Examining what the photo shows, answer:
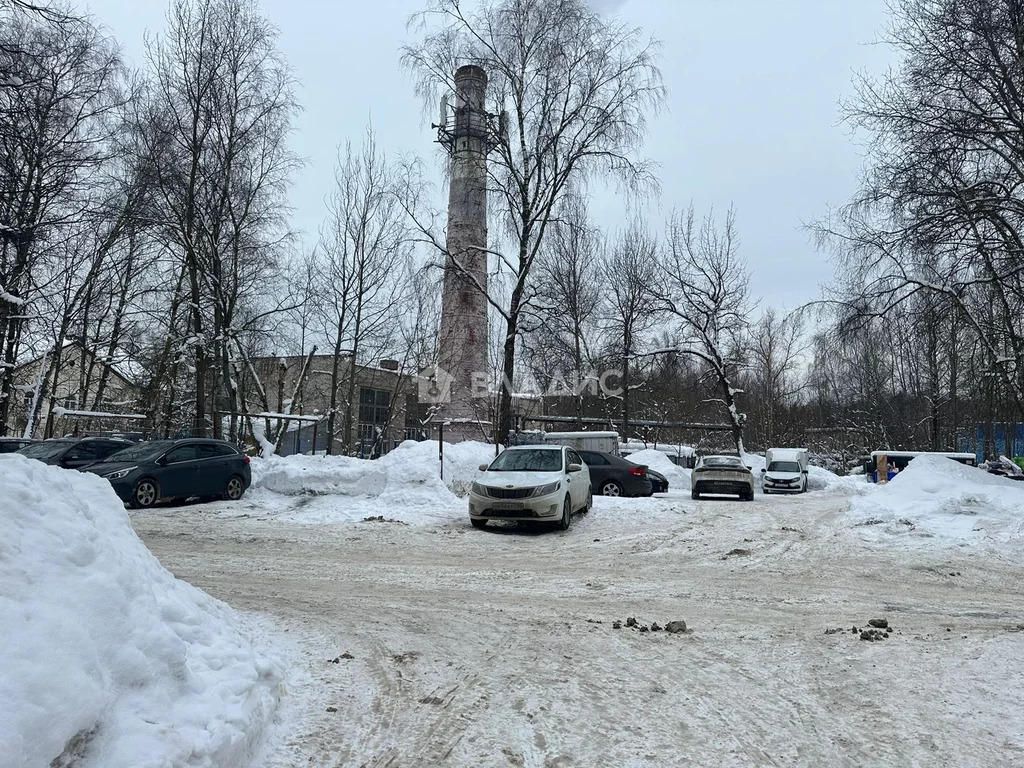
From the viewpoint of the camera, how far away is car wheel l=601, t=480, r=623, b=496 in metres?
20.6

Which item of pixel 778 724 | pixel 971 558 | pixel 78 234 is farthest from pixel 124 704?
pixel 78 234

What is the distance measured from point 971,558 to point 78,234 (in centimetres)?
2228

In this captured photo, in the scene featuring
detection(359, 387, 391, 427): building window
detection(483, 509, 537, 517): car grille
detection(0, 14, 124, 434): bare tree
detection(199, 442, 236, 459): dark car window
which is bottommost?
detection(483, 509, 537, 517): car grille

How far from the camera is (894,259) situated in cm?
1769

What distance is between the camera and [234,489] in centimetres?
1791

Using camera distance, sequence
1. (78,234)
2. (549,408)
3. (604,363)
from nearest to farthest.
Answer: (78,234), (604,363), (549,408)

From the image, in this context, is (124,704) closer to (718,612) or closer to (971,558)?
(718,612)

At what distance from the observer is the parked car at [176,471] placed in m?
15.7

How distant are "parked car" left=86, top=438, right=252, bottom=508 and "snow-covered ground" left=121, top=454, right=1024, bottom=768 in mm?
2704

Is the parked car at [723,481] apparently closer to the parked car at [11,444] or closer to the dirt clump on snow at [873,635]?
the dirt clump on snow at [873,635]

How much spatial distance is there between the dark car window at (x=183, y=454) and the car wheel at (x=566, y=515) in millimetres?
9424

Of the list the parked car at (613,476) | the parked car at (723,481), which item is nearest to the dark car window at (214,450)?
the parked car at (613,476)

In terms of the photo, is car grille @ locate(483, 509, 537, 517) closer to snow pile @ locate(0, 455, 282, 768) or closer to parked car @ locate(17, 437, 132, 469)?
snow pile @ locate(0, 455, 282, 768)

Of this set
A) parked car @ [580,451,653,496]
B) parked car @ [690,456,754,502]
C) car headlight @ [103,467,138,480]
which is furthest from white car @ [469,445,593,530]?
parked car @ [690,456,754,502]
